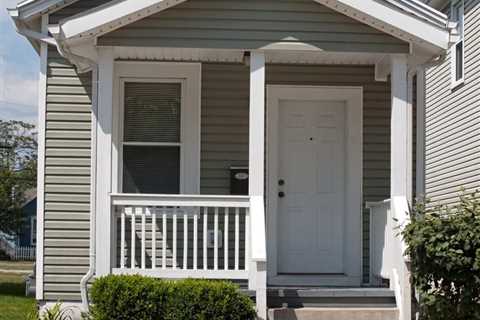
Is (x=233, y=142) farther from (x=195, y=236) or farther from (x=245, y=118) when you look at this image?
(x=195, y=236)

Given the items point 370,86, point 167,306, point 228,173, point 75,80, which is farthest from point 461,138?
point 167,306

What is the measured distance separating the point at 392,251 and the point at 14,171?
116ft

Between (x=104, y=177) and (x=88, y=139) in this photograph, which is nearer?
(x=104, y=177)

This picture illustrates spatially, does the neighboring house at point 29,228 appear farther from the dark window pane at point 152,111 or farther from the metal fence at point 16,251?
the dark window pane at point 152,111

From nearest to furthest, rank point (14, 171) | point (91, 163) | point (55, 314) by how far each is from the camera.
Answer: point (55, 314) → point (91, 163) → point (14, 171)

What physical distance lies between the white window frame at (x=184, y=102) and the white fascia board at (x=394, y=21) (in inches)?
79.0

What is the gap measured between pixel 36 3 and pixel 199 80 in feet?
6.44

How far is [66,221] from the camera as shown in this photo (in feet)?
30.2

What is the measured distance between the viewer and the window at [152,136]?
9375 mm

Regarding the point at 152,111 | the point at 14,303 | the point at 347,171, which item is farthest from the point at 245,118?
the point at 14,303

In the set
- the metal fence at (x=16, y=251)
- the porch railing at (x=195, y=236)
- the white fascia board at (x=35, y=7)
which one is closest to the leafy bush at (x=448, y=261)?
the porch railing at (x=195, y=236)

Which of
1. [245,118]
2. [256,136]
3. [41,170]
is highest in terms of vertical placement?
[245,118]

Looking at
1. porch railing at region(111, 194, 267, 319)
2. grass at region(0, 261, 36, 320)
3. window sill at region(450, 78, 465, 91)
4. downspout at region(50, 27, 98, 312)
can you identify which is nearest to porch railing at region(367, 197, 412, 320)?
porch railing at region(111, 194, 267, 319)

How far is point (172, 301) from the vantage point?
7355mm
